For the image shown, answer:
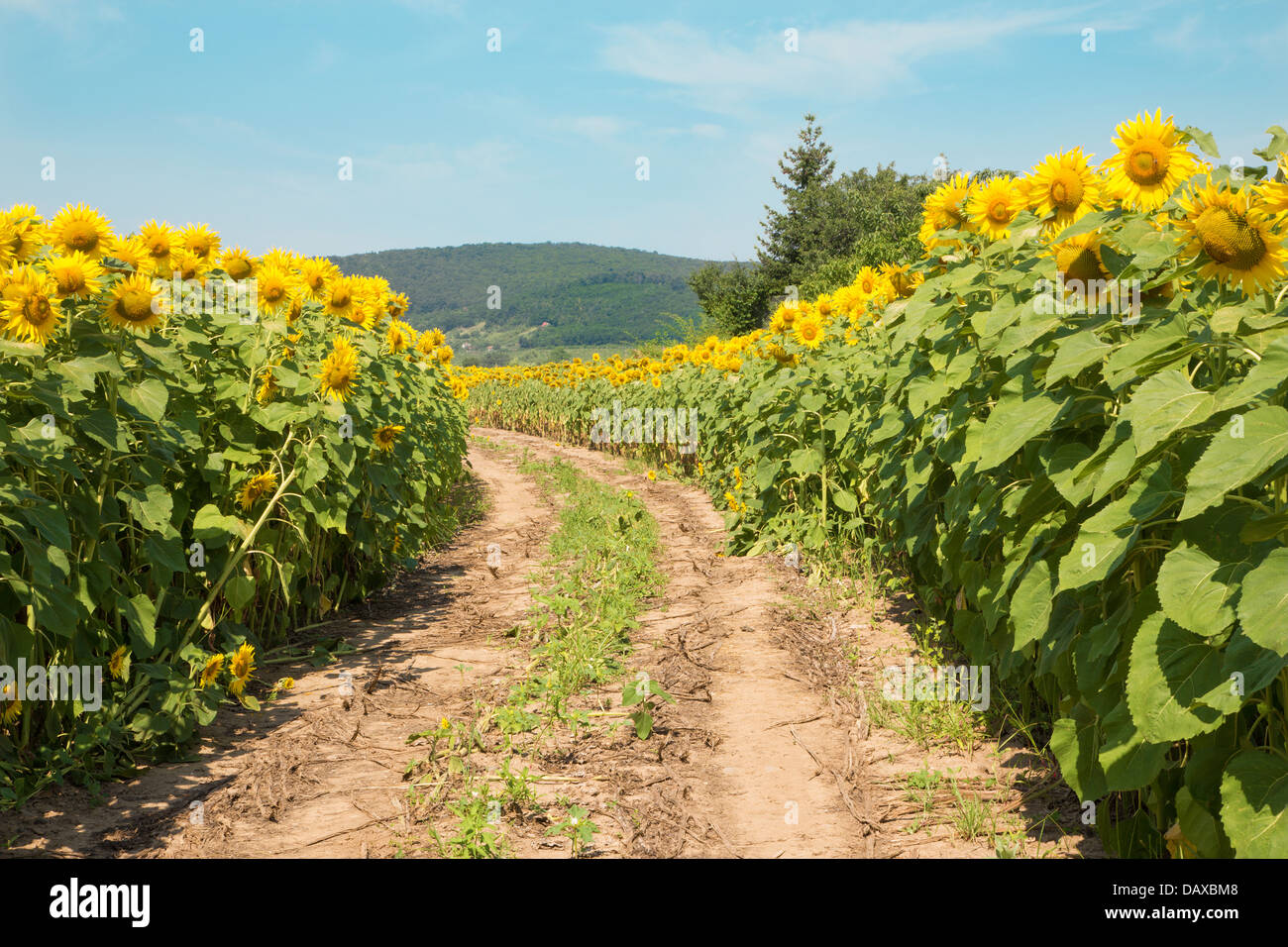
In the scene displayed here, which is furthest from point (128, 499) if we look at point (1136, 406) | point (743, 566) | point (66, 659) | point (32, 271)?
point (743, 566)

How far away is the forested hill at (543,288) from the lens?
115938 mm

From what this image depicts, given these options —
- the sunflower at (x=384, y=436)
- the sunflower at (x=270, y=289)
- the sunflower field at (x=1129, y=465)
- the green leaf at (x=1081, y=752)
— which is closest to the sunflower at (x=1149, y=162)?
the sunflower field at (x=1129, y=465)

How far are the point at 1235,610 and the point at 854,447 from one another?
4919mm

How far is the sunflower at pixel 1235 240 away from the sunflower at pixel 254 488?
4.13m

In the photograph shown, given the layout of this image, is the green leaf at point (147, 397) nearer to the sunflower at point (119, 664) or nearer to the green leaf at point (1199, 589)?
the sunflower at point (119, 664)

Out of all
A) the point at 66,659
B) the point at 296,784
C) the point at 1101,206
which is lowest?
the point at 296,784

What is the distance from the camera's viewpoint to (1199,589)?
1.97 meters

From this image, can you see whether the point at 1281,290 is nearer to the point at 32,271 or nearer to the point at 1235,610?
the point at 1235,610

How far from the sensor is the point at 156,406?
3.66 m

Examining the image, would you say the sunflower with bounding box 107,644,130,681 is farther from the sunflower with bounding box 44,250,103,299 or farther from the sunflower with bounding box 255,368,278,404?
the sunflower with bounding box 255,368,278,404

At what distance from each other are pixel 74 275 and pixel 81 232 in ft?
1.20

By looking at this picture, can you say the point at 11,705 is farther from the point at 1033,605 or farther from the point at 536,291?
the point at 536,291

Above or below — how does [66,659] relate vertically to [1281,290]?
below

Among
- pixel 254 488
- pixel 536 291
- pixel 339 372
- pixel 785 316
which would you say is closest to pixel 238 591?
pixel 254 488
